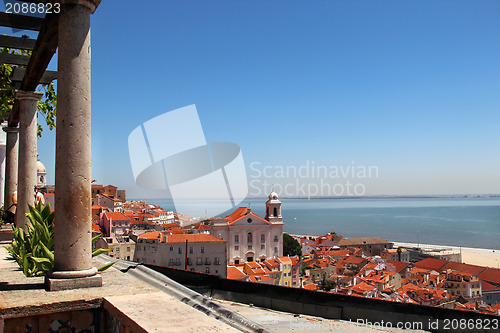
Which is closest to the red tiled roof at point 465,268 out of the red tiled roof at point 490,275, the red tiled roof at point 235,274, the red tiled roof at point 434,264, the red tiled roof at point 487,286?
the red tiled roof at point 490,275

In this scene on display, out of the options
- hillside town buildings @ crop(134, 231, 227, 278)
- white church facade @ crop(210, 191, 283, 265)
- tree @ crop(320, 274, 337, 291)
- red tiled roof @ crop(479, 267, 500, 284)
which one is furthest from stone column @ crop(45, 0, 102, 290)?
red tiled roof @ crop(479, 267, 500, 284)

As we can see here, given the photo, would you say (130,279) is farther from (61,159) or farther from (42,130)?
Answer: (42,130)

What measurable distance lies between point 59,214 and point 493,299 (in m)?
50.4

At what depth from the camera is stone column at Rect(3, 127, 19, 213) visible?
7.51 m

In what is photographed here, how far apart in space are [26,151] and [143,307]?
4.72 metres

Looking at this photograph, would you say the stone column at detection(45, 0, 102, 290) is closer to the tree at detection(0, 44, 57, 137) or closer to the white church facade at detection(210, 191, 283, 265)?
the tree at detection(0, 44, 57, 137)

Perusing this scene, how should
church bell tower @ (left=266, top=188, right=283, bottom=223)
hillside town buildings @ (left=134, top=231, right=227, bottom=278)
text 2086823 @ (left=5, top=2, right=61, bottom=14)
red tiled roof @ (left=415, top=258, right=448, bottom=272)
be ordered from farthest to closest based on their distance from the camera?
red tiled roof @ (left=415, top=258, right=448, bottom=272)
church bell tower @ (left=266, top=188, right=283, bottom=223)
hillside town buildings @ (left=134, top=231, right=227, bottom=278)
text 2086823 @ (left=5, top=2, right=61, bottom=14)

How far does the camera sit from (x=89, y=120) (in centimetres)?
313

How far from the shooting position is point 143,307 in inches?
91.7

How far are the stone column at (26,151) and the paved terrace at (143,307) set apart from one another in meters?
2.69

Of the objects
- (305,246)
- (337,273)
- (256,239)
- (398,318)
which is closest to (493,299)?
(337,273)

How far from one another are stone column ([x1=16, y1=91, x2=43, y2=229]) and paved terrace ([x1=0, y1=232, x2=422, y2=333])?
2687 millimetres

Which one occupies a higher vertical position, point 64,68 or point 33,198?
point 64,68

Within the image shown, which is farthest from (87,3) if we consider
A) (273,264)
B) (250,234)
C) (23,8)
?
(250,234)
